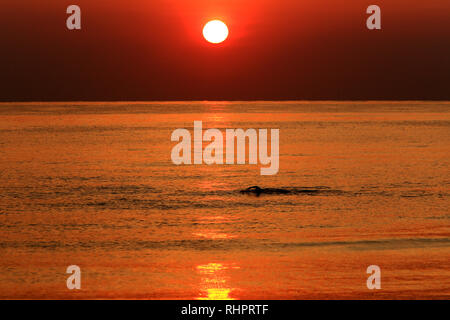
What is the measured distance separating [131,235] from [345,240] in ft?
26.3

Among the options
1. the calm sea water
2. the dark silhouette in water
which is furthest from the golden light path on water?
the dark silhouette in water

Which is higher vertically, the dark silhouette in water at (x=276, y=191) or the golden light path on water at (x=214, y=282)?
the dark silhouette in water at (x=276, y=191)

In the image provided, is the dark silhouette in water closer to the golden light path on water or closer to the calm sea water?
the calm sea water

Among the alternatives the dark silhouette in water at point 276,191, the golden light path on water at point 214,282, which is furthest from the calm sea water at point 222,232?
the dark silhouette in water at point 276,191

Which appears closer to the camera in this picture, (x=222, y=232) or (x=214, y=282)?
(x=214, y=282)

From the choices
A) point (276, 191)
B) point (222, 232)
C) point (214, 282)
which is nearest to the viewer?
point (214, 282)

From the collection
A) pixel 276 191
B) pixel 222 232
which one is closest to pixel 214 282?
pixel 222 232

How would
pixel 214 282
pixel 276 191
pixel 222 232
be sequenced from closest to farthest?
1. pixel 214 282
2. pixel 222 232
3. pixel 276 191

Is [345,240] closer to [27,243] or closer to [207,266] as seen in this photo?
[207,266]

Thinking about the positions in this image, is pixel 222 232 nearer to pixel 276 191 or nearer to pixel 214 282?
pixel 214 282

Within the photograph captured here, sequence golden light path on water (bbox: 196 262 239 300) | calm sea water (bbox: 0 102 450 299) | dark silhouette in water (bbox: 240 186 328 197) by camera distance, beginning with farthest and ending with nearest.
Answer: dark silhouette in water (bbox: 240 186 328 197) < calm sea water (bbox: 0 102 450 299) < golden light path on water (bbox: 196 262 239 300)

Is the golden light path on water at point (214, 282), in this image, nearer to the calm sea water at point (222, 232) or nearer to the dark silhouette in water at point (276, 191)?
the calm sea water at point (222, 232)

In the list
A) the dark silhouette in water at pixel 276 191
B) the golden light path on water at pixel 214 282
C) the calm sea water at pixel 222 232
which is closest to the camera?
the golden light path on water at pixel 214 282
